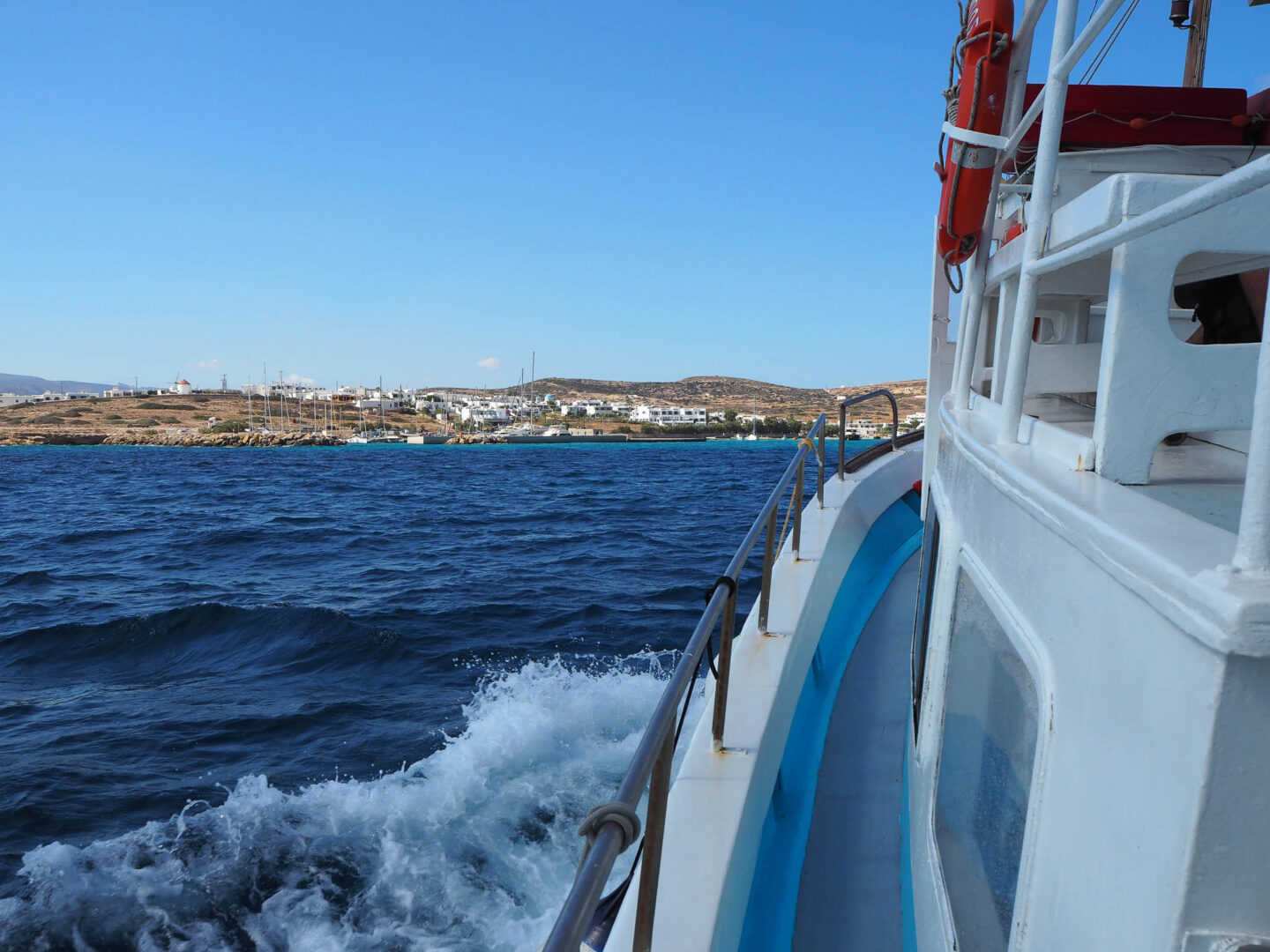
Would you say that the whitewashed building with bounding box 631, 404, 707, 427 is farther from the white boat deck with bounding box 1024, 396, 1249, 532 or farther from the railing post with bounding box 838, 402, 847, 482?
the white boat deck with bounding box 1024, 396, 1249, 532

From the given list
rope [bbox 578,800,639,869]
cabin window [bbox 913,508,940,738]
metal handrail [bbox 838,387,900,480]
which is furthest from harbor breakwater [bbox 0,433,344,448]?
rope [bbox 578,800,639,869]

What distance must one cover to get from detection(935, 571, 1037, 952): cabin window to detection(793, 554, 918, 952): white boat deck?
563 millimetres

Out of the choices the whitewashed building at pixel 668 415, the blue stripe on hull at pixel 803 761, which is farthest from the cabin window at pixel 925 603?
the whitewashed building at pixel 668 415

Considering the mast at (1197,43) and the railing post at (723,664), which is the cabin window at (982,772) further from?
the mast at (1197,43)

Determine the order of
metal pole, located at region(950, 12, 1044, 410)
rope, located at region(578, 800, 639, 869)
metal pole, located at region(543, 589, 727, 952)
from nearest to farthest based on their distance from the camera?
metal pole, located at region(543, 589, 727, 952) → rope, located at region(578, 800, 639, 869) → metal pole, located at region(950, 12, 1044, 410)

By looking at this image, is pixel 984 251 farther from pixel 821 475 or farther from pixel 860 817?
pixel 821 475

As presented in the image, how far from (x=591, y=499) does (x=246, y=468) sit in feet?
93.6

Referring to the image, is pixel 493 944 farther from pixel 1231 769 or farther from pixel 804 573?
pixel 1231 769

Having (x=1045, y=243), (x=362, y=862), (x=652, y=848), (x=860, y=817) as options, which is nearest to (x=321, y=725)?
(x=362, y=862)

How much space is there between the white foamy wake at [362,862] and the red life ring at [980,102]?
12.1 ft

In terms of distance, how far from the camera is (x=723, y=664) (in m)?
2.14

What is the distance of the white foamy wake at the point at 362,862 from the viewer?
409 cm

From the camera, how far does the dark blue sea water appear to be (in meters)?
4.31

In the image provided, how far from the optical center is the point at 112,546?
17.3 metres
